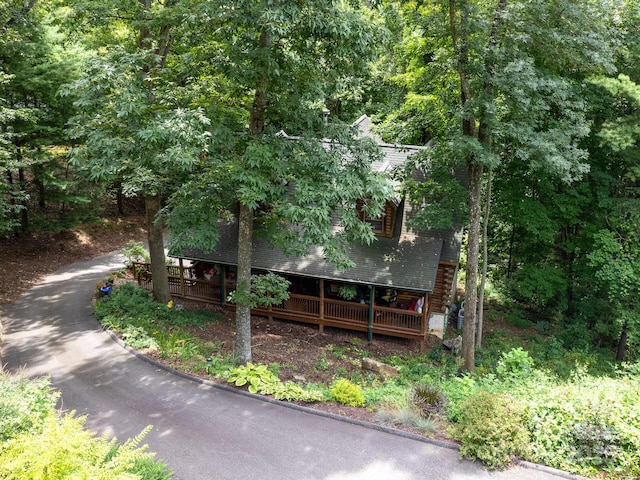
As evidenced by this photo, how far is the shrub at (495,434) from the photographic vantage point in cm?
772

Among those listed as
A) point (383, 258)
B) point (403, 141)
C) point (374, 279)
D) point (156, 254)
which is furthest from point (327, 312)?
point (403, 141)

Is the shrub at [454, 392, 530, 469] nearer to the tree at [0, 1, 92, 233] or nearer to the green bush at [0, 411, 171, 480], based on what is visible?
the green bush at [0, 411, 171, 480]

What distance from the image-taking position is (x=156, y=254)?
54.3 feet

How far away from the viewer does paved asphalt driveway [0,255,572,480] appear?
7719mm

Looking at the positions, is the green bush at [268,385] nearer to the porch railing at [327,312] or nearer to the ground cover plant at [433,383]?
the ground cover plant at [433,383]

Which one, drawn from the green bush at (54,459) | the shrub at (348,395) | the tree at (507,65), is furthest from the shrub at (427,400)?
the green bush at (54,459)

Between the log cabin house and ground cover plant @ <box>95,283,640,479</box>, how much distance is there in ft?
2.45

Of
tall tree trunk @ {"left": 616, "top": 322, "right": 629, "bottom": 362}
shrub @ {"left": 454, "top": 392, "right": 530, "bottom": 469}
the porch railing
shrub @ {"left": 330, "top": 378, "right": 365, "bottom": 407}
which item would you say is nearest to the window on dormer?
the porch railing

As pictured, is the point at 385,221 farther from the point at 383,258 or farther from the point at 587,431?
the point at 587,431

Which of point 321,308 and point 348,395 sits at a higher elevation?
point 348,395

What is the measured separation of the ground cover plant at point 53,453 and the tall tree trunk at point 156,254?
372 inches

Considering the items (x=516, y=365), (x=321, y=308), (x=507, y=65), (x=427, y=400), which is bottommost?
(x=321, y=308)

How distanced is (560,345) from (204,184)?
50.1ft

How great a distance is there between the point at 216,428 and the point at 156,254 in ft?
30.6
